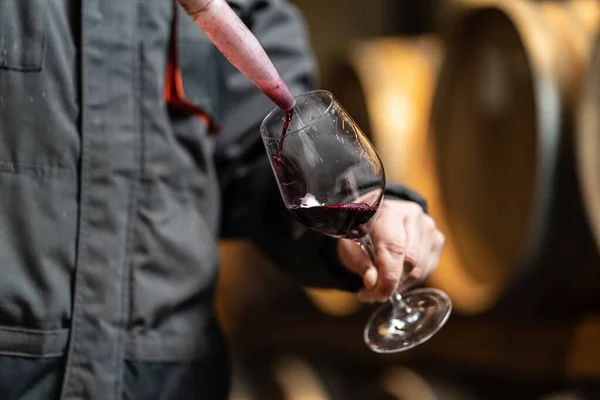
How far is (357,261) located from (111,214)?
25cm

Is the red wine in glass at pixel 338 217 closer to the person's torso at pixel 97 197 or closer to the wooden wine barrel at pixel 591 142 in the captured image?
the person's torso at pixel 97 197

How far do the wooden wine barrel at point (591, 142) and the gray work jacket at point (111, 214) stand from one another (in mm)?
407

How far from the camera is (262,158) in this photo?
0.95m

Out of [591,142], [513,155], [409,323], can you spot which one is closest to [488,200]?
[513,155]

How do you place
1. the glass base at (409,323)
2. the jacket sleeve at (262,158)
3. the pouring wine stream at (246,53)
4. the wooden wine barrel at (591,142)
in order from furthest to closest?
1. the wooden wine barrel at (591,142)
2. the jacket sleeve at (262,158)
3. the glass base at (409,323)
4. the pouring wine stream at (246,53)

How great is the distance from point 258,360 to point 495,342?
35.8 inches

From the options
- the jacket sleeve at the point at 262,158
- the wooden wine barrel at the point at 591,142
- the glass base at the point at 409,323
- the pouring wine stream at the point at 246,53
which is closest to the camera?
the pouring wine stream at the point at 246,53

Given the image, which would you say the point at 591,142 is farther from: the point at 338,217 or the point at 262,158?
the point at 338,217

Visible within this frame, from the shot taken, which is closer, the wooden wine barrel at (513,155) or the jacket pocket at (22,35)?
the jacket pocket at (22,35)

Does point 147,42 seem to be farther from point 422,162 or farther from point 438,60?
point 438,60

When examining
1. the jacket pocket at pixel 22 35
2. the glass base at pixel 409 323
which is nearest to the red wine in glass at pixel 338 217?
the glass base at pixel 409 323

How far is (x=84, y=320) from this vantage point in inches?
29.5

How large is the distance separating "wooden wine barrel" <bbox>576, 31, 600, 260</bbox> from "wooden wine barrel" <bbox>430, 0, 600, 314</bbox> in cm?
4

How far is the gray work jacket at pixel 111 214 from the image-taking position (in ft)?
2.37
